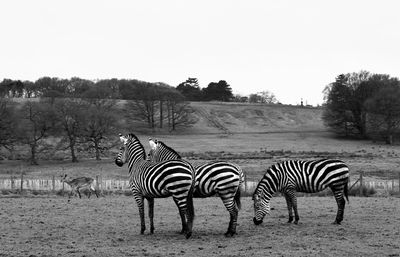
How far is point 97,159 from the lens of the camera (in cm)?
7375

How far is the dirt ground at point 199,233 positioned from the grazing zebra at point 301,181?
699 millimetres

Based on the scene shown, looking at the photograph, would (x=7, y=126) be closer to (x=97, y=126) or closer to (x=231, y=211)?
(x=97, y=126)

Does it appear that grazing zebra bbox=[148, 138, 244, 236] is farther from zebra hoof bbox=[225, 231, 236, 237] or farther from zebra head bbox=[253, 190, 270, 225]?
zebra head bbox=[253, 190, 270, 225]

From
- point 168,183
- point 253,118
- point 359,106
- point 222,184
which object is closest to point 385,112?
point 359,106

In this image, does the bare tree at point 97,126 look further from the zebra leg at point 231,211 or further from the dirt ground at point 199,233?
the zebra leg at point 231,211

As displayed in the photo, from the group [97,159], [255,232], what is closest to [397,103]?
[97,159]

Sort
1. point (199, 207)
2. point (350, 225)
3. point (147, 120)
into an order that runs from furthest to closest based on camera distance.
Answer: point (147, 120) < point (199, 207) < point (350, 225)

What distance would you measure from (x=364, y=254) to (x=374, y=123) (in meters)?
88.6

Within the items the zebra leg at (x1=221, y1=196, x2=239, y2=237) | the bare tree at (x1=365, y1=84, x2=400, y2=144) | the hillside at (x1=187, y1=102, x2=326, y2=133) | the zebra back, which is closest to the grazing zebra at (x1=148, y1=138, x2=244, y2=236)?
the zebra leg at (x1=221, y1=196, x2=239, y2=237)

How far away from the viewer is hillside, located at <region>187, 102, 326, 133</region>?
122812mm

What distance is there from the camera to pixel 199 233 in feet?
54.1

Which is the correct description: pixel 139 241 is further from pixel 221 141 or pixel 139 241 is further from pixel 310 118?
pixel 310 118

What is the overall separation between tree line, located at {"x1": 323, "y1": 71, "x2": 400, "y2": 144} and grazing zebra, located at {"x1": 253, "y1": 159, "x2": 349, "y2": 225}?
8074cm

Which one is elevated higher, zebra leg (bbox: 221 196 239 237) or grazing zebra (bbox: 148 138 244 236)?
grazing zebra (bbox: 148 138 244 236)
